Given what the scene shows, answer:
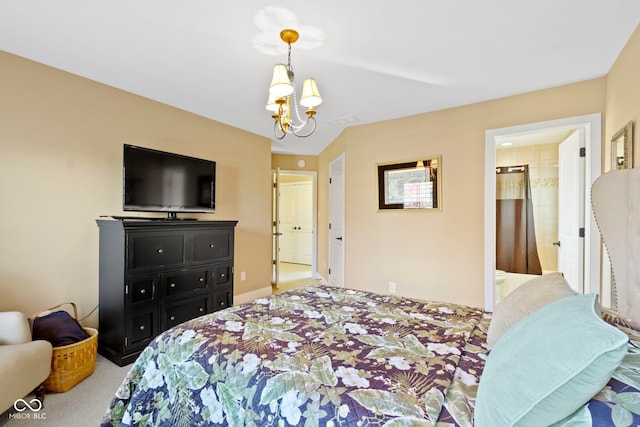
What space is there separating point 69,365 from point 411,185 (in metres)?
3.55

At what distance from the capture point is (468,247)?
323cm

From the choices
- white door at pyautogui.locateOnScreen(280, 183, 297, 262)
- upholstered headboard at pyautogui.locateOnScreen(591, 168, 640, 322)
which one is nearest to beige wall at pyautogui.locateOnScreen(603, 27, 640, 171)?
upholstered headboard at pyautogui.locateOnScreen(591, 168, 640, 322)

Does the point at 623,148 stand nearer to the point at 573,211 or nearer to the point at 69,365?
the point at 573,211

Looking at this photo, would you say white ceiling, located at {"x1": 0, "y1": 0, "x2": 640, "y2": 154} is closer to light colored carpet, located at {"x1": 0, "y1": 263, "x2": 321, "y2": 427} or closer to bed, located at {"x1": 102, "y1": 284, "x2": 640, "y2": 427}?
bed, located at {"x1": 102, "y1": 284, "x2": 640, "y2": 427}

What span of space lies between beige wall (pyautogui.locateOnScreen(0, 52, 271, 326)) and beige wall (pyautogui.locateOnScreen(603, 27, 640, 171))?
4.01m

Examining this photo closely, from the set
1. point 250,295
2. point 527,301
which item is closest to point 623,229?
point 527,301

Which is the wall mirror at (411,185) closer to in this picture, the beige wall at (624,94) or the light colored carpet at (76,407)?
the beige wall at (624,94)

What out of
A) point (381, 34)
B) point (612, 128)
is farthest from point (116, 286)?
point (612, 128)

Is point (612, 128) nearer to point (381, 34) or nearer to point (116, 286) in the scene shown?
point (381, 34)

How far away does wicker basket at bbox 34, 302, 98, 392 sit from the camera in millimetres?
2066

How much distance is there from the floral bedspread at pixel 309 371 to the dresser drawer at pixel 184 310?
136cm

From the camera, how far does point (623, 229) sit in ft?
4.29

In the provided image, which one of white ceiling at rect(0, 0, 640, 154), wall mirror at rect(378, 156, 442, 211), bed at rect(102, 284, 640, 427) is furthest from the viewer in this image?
wall mirror at rect(378, 156, 442, 211)

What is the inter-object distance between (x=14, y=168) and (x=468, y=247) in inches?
164
